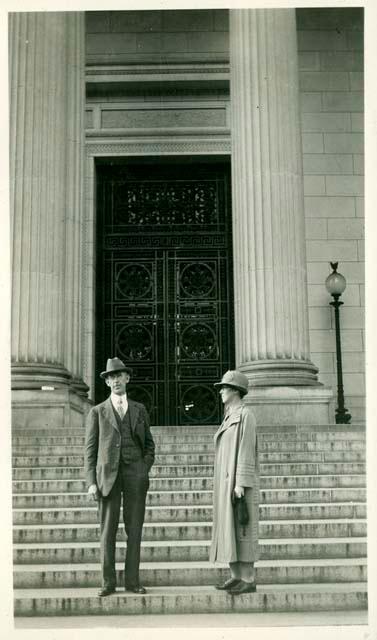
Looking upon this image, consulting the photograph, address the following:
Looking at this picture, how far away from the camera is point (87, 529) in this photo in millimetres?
7855

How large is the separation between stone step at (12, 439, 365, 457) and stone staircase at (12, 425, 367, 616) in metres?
0.01

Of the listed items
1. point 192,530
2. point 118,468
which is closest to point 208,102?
point 192,530

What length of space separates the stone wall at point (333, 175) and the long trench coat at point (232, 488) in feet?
30.1

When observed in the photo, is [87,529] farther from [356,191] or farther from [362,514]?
[356,191]

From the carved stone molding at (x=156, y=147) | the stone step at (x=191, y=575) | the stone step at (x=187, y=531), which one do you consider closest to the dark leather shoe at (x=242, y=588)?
the stone step at (x=191, y=575)

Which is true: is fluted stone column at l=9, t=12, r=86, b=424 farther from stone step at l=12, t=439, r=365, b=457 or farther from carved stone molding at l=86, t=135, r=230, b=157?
carved stone molding at l=86, t=135, r=230, b=157

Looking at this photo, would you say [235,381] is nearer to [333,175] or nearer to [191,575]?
[191,575]

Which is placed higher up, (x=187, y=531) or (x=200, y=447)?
(x=200, y=447)

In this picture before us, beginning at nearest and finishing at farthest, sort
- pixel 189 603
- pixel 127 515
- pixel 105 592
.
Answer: pixel 189 603 → pixel 105 592 → pixel 127 515

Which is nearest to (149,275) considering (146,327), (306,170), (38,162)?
(146,327)

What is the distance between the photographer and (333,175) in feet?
54.3

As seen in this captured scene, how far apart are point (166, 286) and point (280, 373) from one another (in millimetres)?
5061

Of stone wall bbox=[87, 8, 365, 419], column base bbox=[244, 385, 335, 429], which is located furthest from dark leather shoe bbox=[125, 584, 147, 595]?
stone wall bbox=[87, 8, 365, 419]

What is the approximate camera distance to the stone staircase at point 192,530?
20.7 feet
